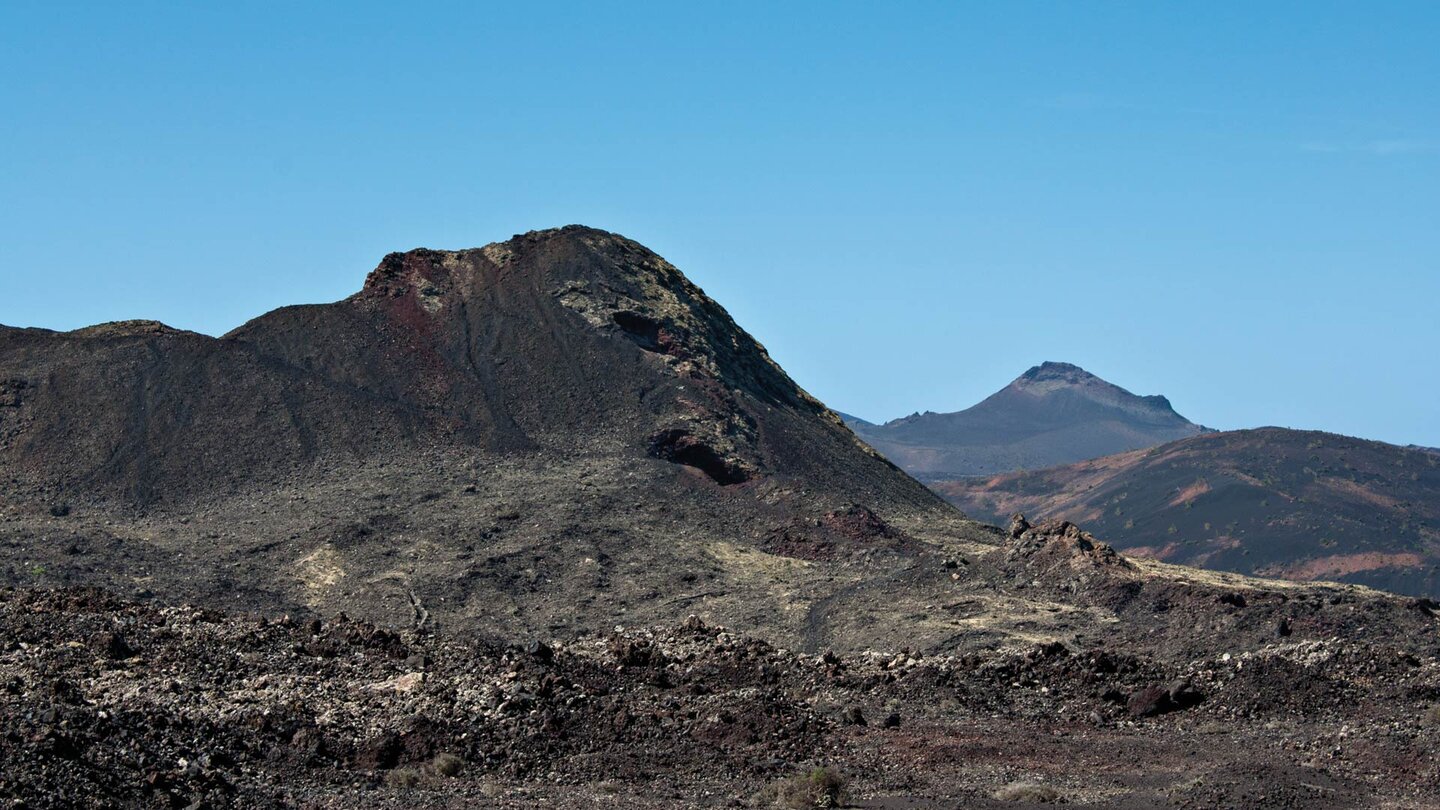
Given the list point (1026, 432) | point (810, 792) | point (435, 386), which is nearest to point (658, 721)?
point (810, 792)

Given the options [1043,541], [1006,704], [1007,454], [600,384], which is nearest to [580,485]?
→ [600,384]

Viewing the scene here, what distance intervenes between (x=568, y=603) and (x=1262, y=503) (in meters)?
58.1

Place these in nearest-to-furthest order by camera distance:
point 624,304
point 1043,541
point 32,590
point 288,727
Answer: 1. point 288,727
2. point 32,590
3. point 1043,541
4. point 624,304

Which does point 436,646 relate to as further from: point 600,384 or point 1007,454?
point 1007,454

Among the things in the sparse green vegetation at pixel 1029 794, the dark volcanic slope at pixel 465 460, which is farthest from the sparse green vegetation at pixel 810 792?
the dark volcanic slope at pixel 465 460

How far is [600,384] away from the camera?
57.2 meters

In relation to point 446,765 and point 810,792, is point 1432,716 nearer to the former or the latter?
point 810,792

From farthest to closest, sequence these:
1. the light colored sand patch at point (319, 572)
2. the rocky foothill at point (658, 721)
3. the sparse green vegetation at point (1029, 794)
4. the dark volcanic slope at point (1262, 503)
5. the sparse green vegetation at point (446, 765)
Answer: the dark volcanic slope at point (1262, 503), the light colored sand patch at point (319, 572), the sparse green vegetation at point (446, 765), the sparse green vegetation at point (1029, 794), the rocky foothill at point (658, 721)

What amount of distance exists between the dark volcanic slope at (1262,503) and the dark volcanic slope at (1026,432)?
45.1m

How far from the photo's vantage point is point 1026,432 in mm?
183750

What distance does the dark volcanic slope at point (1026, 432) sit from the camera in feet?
559

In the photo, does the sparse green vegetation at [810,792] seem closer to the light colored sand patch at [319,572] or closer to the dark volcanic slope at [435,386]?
the light colored sand patch at [319,572]

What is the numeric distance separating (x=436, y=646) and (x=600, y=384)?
94.8 ft

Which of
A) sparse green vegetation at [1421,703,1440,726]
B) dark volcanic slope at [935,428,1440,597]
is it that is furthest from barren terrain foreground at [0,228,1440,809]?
dark volcanic slope at [935,428,1440,597]
